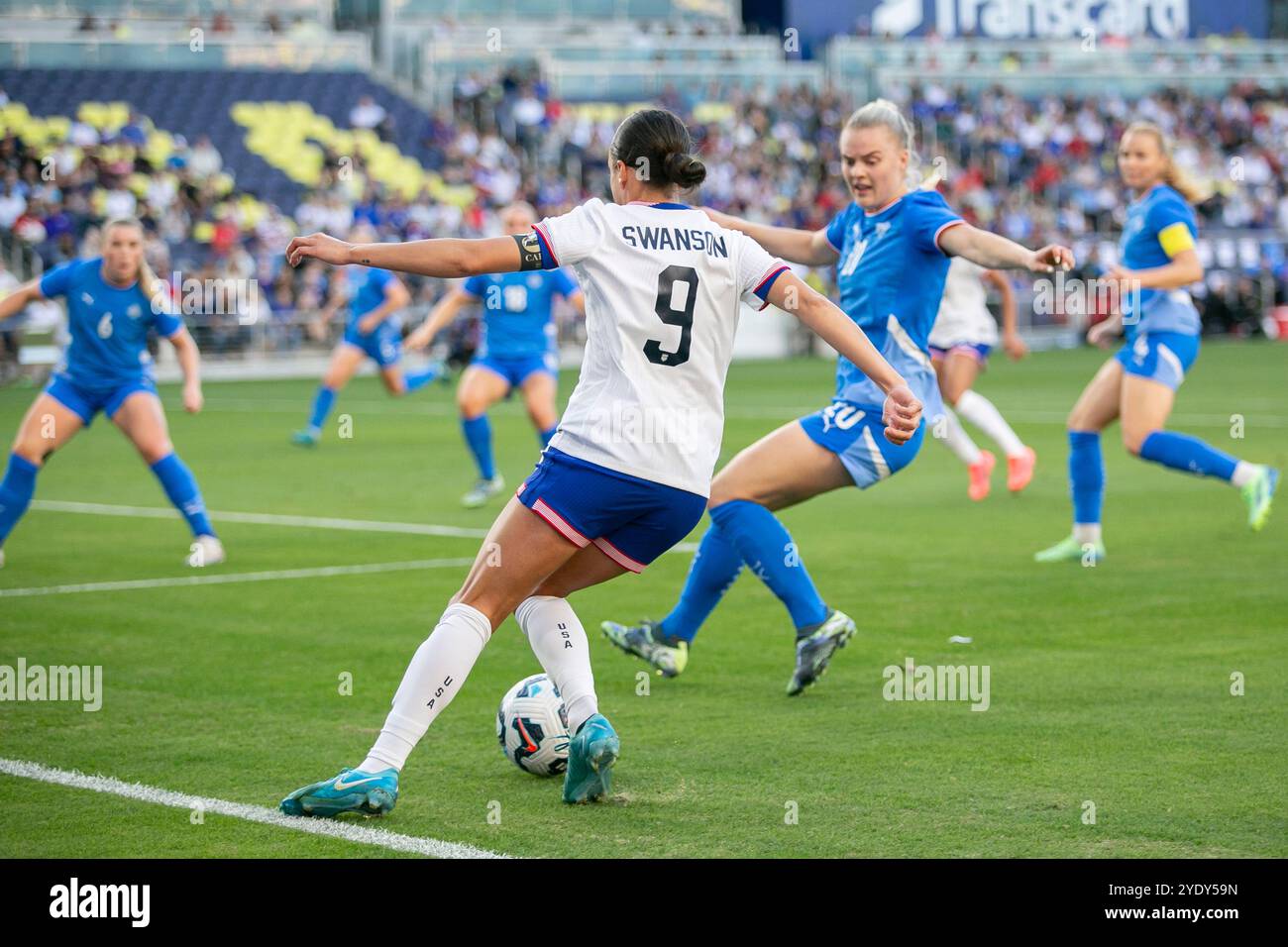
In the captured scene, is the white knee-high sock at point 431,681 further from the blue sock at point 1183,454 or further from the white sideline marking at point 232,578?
the blue sock at point 1183,454

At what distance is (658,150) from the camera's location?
5402 mm

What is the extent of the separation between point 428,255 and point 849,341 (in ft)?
4.34

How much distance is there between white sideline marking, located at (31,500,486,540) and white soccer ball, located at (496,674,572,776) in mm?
6358

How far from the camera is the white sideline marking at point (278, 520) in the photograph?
12.9 metres

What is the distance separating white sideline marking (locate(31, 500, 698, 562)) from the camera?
1284 centimetres

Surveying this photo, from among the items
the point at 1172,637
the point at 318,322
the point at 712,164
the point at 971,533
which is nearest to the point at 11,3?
the point at 318,322

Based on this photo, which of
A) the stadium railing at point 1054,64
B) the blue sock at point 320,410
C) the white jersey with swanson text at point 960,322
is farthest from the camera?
the stadium railing at point 1054,64

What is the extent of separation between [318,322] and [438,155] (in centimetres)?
759

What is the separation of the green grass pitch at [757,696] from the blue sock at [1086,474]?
0.36 metres

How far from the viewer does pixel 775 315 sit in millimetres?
36656

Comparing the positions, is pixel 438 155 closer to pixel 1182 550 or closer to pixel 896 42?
pixel 896 42

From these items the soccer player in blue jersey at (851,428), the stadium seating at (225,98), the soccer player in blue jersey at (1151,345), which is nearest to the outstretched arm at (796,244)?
the soccer player in blue jersey at (851,428)

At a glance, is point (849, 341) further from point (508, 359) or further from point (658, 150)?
point (508, 359)

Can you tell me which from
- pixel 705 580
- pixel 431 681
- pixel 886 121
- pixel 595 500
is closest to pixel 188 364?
pixel 705 580
